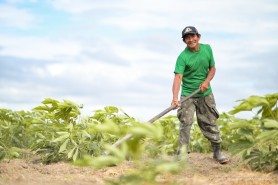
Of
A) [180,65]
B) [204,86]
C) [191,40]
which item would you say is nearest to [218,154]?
[204,86]

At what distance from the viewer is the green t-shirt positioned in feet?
20.4

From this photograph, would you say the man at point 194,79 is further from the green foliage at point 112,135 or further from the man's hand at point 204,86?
the green foliage at point 112,135

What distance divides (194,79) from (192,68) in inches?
5.6

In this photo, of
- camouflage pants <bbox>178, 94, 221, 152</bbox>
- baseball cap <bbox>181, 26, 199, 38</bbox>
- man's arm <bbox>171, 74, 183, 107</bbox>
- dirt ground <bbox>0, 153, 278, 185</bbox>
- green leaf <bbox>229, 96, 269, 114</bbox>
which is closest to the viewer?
green leaf <bbox>229, 96, 269, 114</bbox>

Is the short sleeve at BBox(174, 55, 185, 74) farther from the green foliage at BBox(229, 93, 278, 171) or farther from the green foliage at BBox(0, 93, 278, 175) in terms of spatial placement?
the green foliage at BBox(229, 93, 278, 171)

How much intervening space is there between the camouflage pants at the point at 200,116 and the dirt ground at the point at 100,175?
0.40 meters

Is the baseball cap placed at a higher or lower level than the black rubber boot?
higher

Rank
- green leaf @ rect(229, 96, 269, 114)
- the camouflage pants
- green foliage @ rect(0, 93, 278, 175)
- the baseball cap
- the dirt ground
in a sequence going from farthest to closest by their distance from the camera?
the camouflage pants, the baseball cap, the dirt ground, green leaf @ rect(229, 96, 269, 114), green foliage @ rect(0, 93, 278, 175)

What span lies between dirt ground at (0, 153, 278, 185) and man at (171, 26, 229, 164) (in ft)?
1.97

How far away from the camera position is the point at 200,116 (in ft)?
21.1

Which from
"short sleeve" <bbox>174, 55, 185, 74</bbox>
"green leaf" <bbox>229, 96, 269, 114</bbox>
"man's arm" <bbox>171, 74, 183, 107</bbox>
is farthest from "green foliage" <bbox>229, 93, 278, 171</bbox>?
"short sleeve" <bbox>174, 55, 185, 74</bbox>

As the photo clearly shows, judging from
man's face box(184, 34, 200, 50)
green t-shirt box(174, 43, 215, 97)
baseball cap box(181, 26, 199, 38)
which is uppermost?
baseball cap box(181, 26, 199, 38)

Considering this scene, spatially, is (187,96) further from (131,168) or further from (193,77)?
(131,168)

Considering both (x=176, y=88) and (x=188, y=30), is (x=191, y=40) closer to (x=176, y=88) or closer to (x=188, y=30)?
(x=188, y=30)
